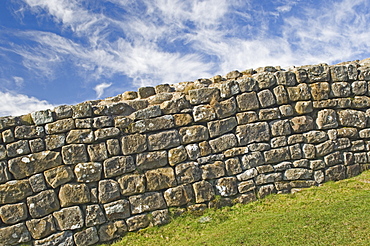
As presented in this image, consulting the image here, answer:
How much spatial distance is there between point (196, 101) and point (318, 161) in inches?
147

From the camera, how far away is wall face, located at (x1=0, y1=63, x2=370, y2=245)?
23.9ft

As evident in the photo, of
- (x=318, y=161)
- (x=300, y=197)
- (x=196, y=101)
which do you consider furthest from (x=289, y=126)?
(x=196, y=101)

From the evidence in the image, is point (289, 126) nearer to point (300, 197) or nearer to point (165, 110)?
point (300, 197)

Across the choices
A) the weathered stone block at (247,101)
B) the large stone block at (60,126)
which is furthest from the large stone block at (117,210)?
the weathered stone block at (247,101)

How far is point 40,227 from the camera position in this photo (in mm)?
7133

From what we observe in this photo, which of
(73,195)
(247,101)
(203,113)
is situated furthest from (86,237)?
(247,101)

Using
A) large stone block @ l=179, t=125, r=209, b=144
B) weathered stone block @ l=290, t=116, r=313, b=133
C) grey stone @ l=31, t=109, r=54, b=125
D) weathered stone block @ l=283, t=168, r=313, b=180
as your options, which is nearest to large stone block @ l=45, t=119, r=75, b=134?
grey stone @ l=31, t=109, r=54, b=125

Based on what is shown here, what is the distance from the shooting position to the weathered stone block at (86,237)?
7219mm

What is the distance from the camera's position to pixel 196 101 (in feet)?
27.4

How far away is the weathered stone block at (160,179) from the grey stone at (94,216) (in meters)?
1.28

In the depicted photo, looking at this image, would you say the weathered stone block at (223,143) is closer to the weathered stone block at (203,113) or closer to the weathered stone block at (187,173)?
the weathered stone block at (203,113)

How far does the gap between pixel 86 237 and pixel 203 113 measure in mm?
4160

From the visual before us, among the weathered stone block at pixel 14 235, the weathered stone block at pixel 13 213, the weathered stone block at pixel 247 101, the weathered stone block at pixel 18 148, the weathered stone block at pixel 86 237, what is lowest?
the weathered stone block at pixel 86 237

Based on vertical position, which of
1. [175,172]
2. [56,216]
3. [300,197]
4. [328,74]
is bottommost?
[300,197]
